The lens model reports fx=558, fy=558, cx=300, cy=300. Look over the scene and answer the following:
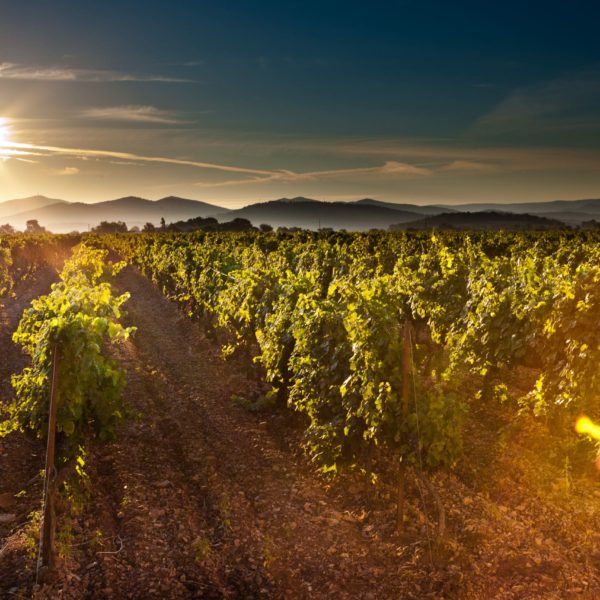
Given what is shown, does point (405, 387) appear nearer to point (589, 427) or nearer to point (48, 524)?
point (589, 427)

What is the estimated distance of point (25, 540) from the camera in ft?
19.2

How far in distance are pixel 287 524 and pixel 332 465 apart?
1.01m

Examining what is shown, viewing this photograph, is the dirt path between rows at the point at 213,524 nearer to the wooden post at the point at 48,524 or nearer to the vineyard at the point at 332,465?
the vineyard at the point at 332,465

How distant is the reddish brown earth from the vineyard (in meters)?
0.02

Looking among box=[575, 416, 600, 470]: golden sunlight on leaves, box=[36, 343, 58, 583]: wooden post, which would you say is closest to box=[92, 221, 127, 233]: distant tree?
box=[36, 343, 58, 583]: wooden post

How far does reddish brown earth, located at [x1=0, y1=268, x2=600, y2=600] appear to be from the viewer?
5.44 metres

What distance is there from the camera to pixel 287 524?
21.4 feet

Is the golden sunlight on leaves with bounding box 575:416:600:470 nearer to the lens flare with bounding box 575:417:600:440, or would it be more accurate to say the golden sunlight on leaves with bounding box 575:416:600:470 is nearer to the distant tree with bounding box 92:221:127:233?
the lens flare with bounding box 575:417:600:440

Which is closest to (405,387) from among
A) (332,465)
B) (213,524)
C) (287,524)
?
(332,465)

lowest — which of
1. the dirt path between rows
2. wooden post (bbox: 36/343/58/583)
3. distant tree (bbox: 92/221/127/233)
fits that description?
the dirt path between rows

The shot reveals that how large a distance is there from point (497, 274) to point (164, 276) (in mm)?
18013

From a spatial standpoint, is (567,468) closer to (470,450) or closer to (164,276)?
(470,450)

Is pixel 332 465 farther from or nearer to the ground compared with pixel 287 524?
farther from the ground

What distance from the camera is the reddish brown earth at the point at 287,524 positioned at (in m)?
5.44
